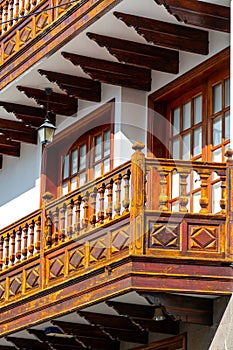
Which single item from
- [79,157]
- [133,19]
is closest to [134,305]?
[133,19]

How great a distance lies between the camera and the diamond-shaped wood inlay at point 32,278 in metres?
15.6

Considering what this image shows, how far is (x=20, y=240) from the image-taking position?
1644cm

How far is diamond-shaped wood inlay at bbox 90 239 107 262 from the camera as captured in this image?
13891 millimetres

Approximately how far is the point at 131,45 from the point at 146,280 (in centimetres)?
413

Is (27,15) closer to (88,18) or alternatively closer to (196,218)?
(88,18)

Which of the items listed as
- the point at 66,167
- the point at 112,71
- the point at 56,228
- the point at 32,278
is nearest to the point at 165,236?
the point at 56,228

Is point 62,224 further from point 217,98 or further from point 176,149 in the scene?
point 217,98

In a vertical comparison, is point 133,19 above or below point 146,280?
above

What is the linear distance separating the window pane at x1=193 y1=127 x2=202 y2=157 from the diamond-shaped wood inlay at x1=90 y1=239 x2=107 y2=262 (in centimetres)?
220

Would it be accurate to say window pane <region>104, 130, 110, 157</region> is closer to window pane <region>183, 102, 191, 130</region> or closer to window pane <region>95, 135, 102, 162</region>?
window pane <region>95, 135, 102, 162</region>

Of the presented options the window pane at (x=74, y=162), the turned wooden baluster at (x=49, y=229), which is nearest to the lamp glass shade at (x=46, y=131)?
the window pane at (x=74, y=162)

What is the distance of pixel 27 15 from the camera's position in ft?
57.4

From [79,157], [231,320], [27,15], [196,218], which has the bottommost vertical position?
[231,320]

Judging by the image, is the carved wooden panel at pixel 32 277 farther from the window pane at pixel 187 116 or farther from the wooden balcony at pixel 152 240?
the window pane at pixel 187 116
